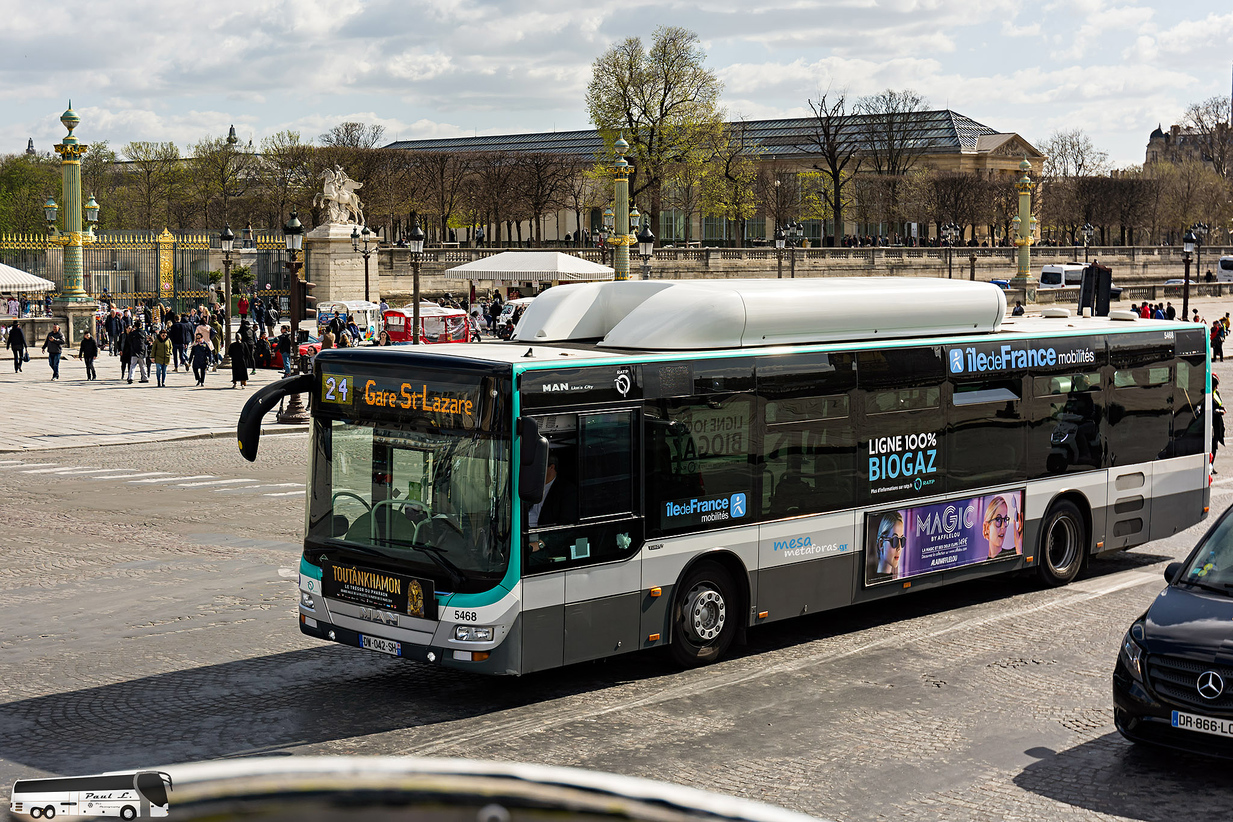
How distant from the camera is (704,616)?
983 cm

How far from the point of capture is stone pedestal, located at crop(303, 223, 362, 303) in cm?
5503

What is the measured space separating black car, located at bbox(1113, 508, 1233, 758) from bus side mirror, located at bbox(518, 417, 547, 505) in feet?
11.4

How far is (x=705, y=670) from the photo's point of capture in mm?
9766

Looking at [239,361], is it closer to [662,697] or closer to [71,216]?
[71,216]

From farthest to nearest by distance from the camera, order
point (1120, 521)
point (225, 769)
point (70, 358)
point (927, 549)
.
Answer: point (70, 358) → point (1120, 521) → point (927, 549) → point (225, 769)

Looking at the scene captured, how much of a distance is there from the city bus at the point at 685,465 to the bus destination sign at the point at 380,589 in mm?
14

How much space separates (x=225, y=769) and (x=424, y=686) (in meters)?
7.84

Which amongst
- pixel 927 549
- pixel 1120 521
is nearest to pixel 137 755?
pixel 927 549

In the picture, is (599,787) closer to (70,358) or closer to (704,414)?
(704,414)

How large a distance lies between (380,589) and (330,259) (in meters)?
47.7

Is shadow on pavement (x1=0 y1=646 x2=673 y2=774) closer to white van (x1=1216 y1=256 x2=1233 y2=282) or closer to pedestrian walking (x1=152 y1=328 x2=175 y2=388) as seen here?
pedestrian walking (x1=152 y1=328 x2=175 y2=388)

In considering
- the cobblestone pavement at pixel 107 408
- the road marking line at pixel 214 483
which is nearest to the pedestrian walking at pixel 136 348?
the cobblestone pavement at pixel 107 408

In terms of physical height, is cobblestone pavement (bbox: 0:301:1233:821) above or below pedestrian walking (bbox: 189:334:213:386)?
below

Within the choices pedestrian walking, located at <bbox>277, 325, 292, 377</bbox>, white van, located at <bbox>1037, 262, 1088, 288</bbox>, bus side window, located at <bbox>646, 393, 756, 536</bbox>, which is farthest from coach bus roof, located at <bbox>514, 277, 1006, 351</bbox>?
white van, located at <bbox>1037, 262, 1088, 288</bbox>
